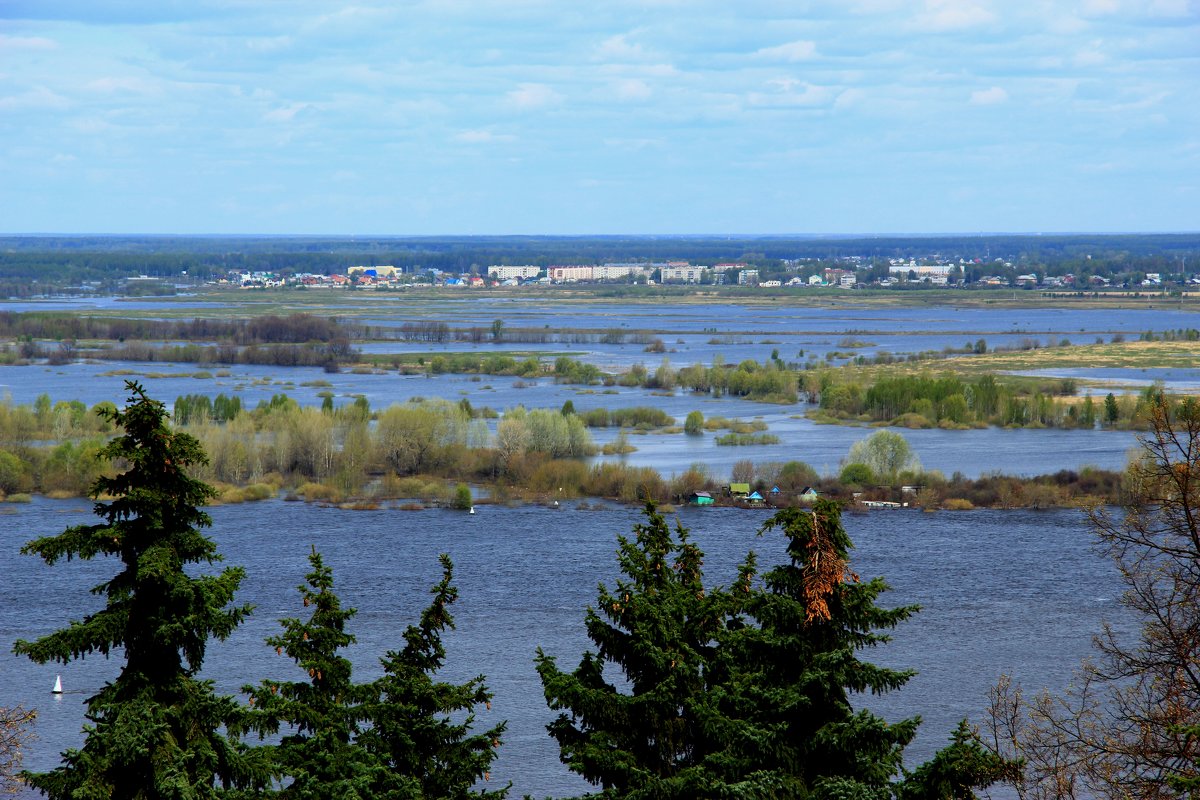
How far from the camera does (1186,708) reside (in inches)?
316

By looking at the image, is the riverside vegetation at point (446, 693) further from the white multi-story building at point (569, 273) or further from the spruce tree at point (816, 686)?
the white multi-story building at point (569, 273)

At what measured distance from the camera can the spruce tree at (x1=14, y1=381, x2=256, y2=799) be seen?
6.34 m

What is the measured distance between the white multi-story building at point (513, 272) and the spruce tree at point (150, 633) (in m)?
176

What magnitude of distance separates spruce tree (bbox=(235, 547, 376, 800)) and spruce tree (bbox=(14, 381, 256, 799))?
279 mm

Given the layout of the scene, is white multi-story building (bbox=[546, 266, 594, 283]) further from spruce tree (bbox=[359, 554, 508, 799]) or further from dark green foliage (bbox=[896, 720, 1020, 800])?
dark green foliage (bbox=[896, 720, 1020, 800])

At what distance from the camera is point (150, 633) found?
658 centimetres

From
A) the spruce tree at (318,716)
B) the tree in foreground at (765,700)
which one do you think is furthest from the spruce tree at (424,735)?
the tree in foreground at (765,700)

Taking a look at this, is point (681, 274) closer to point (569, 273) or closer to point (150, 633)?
point (569, 273)

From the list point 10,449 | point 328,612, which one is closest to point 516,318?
point 10,449

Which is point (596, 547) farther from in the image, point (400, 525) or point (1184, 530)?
point (1184, 530)

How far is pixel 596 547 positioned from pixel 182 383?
3484cm

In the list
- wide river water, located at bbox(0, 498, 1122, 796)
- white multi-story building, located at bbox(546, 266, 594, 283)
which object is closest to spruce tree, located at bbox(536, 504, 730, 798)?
wide river water, located at bbox(0, 498, 1122, 796)

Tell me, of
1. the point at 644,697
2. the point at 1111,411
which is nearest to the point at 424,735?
the point at 644,697

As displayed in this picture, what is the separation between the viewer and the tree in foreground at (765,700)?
21.8 ft
